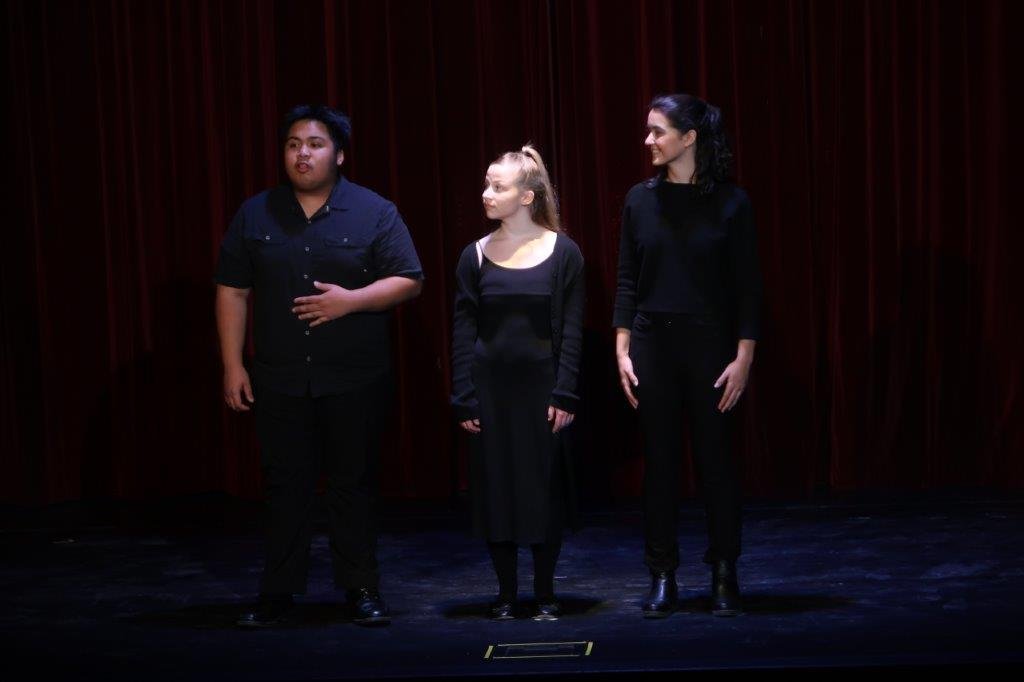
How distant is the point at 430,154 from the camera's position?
5.83m

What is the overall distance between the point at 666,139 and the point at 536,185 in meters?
0.40

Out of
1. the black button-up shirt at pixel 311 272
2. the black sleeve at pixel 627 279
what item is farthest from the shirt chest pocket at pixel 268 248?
the black sleeve at pixel 627 279

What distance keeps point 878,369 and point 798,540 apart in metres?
0.99

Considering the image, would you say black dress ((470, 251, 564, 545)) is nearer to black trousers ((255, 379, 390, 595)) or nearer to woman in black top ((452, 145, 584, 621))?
woman in black top ((452, 145, 584, 621))

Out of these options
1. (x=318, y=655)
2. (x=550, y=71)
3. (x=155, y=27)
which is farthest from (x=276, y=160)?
(x=318, y=655)

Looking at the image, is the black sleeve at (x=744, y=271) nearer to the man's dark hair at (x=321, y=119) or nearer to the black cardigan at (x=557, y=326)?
the black cardigan at (x=557, y=326)

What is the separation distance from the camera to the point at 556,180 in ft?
18.9

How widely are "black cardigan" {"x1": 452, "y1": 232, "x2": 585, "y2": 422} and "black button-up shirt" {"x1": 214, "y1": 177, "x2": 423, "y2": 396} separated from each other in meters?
0.18

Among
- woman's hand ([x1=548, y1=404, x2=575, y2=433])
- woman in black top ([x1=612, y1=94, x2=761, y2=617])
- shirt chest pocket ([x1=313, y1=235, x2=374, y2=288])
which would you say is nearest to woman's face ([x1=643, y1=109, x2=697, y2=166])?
woman in black top ([x1=612, y1=94, x2=761, y2=617])

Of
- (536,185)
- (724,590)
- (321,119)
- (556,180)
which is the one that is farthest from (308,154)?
(556,180)

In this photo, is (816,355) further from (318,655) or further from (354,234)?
(318,655)

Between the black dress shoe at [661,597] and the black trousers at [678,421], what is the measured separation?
0.03 metres

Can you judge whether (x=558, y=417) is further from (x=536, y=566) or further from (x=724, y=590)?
(x=724, y=590)

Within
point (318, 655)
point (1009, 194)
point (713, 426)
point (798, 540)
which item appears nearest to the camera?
point (318, 655)
